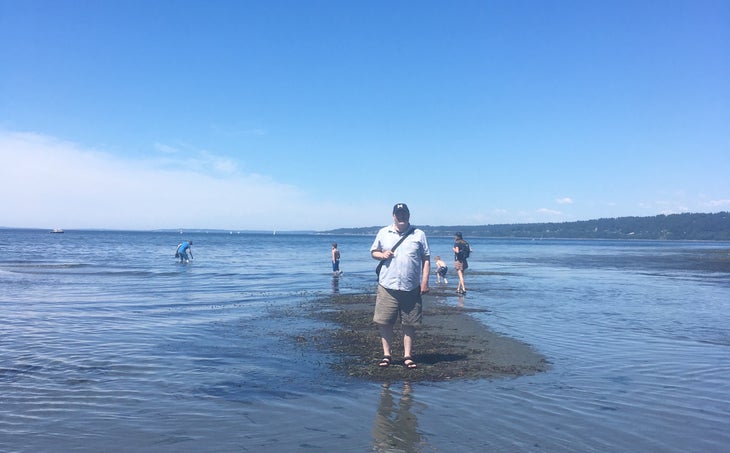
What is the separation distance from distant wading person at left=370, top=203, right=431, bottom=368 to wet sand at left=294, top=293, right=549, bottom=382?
40 centimetres

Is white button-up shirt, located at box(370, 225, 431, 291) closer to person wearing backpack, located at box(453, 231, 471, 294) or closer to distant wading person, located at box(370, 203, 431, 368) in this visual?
distant wading person, located at box(370, 203, 431, 368)

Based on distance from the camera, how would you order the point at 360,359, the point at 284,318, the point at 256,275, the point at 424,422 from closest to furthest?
the point at 424,422, the point at 360,359, the point at 284,318, the point at 256,275

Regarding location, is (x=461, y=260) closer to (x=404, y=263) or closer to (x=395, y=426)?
(x=404, y=263)

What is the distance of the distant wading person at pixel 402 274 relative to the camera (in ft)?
24.0

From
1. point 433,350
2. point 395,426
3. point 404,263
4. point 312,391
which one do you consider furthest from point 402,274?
point 395,426

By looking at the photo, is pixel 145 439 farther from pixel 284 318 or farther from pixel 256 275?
pixel 256 275

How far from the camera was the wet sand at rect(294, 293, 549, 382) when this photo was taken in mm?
7227

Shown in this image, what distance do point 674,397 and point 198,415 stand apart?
5.29 m

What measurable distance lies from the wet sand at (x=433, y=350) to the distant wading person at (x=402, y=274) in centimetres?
40

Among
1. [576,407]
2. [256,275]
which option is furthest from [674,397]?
[256,275]

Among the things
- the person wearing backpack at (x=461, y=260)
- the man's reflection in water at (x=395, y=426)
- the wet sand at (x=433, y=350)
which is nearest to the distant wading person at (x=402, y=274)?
the wet sand at (x=433, y=350)

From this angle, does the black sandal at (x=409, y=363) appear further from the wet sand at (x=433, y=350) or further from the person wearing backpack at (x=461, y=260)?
the person wearing backpack at (x=461, y=260)

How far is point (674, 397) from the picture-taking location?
6355mm

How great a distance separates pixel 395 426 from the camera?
5215 millimetres
